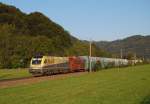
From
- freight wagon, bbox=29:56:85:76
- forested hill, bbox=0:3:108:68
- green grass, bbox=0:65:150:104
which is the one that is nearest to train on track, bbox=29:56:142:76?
freight wagon, bbox=29:56:85:76

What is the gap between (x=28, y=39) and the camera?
9162cm

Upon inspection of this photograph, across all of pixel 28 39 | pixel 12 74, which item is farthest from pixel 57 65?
pixel 28 39

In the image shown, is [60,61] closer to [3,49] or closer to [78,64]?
[78,64]

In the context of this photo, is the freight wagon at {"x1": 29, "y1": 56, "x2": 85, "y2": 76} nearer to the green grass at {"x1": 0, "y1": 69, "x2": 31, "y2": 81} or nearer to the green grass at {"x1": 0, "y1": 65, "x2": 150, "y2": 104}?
the green grass at {"x1": 0, "y1": 69, "x2": 31, "y2": 81}

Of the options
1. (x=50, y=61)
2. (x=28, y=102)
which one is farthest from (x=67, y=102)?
(x=50, y=61)

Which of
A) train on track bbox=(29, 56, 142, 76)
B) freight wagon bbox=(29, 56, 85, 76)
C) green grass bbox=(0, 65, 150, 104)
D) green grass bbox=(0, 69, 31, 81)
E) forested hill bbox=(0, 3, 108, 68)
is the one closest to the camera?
green grass bbox=(0, 65, 150, 104)

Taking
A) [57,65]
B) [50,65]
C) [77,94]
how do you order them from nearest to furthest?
[77,94] → [50,65] → [57,65]

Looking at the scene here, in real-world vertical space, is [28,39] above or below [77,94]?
above

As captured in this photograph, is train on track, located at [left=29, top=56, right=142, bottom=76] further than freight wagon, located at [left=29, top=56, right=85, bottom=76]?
Yes

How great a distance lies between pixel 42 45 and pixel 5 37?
10728 millimetres

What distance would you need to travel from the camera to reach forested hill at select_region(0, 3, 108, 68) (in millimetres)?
83938

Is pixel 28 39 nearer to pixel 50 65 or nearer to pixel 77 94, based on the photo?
pixel 50 65

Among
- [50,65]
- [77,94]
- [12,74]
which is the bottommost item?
[77,94]

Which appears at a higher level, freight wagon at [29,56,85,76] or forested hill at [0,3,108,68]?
forested hill at [0,3,108,68]
